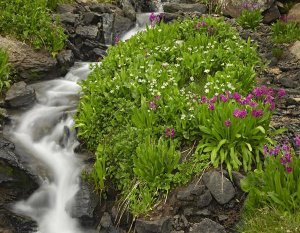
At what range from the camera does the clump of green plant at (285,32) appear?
37.2 feet

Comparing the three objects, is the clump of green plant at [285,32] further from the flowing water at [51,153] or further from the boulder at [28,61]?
the boulder at [28,61]

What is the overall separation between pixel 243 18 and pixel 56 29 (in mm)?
5439

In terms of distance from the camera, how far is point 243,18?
12.5 metres

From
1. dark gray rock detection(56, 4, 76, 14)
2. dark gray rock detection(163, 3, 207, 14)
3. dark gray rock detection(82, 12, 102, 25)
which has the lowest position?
dark gray rock detection(163, 3, 207, 14)

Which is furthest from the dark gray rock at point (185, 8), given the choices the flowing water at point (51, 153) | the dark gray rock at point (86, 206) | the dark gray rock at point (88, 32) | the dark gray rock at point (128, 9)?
the dark gray rock at point (86, 206)

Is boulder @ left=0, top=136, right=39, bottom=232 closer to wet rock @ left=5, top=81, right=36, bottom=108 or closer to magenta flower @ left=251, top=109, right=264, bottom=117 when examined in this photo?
wet rock @ left=5, top=81, right=36, bottom=108

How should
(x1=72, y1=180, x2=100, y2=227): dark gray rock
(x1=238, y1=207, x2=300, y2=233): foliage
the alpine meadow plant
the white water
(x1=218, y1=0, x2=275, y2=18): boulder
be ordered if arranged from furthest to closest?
(x1=218, y1=0, x2=275, y2=18): boulder < the white water < (x1=72, y1=180, x2=100, y2=227): dark gray rock < the alpine meadow plant < (x1=238, y1=207, x2=300, y2=233): foliage

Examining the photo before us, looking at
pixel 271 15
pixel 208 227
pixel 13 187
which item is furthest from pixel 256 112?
pixel 271 15

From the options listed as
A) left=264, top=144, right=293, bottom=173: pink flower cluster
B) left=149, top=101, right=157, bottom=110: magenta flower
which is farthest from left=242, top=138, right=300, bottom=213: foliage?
left=149, top=101, right=157, bottom=110: magenta flower

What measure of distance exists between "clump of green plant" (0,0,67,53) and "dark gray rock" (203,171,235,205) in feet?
21.6

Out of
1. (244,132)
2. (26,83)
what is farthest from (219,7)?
(244,132)

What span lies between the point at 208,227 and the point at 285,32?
7.77 meters

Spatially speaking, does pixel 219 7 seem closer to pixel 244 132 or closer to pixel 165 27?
pixel 165 27

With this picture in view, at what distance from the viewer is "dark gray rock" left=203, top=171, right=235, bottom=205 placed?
19.7ft
